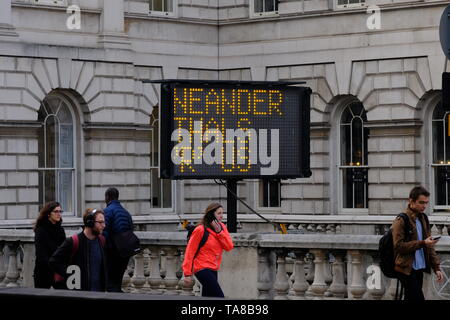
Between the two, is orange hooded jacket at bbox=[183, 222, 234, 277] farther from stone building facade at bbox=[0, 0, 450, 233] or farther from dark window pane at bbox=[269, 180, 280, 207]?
dark window pane at bbox=[269, 180, 280, 207]

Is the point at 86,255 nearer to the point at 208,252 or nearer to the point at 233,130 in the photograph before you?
the point at 208,252

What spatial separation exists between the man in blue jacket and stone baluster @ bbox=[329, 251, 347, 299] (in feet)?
9.29

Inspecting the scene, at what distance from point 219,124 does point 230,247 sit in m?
2.86

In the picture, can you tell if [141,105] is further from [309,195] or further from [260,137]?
[260,137]

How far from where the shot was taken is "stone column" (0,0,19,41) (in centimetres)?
3425

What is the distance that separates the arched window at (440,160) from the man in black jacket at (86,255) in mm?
20423

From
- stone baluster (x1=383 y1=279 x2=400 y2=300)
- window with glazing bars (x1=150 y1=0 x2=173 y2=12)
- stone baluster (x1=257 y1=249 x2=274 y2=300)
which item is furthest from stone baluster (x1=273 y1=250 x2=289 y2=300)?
window with glazing bars (x1=150 y1=0 x2=173 y2=12)

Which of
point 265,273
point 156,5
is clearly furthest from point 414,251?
point 156,5

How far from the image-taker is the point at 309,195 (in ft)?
123

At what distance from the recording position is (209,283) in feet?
53.6

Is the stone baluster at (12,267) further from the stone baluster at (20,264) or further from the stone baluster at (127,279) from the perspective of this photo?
the stone baluster at (127,279)

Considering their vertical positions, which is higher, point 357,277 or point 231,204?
point 231,204

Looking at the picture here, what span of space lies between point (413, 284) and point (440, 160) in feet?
69.7
